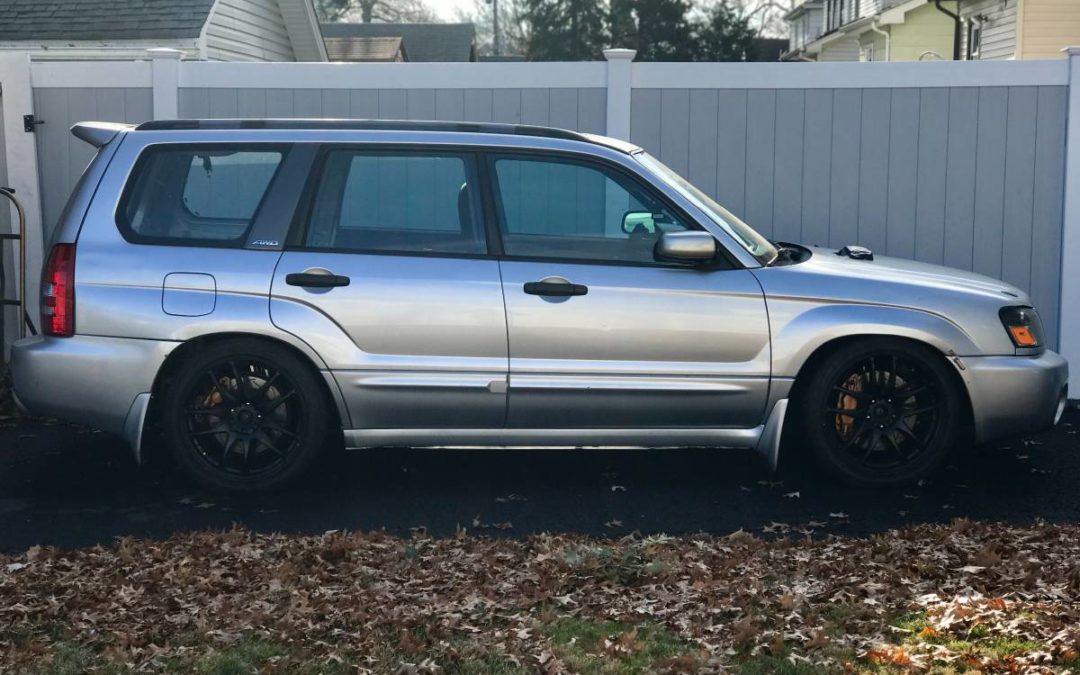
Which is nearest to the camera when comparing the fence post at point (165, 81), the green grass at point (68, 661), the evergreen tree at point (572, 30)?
the green grass at point (68, 661)

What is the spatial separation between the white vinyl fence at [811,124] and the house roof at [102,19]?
984 cm

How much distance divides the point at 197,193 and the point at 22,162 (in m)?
4.07

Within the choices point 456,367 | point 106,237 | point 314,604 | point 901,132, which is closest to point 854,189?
point 901,132

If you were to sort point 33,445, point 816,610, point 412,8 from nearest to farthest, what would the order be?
point 816,610
point 33,445
point 412,8

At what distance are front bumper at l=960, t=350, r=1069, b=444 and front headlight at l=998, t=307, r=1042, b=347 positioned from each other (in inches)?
3.4

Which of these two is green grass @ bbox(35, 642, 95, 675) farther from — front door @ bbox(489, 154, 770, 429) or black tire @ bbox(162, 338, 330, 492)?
front door @ bbox(489, 154, 770, 429)

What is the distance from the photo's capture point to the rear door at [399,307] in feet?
22.5

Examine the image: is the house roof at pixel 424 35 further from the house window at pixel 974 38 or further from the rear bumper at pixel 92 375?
the rear bumper at pixel 92 375

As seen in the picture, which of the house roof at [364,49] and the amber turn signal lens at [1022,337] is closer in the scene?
the amber turn signal lens at [1022,337]

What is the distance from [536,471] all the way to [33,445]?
3.06 metres

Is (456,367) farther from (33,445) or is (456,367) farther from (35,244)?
(35,244)

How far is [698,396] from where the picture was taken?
6961 millimetres

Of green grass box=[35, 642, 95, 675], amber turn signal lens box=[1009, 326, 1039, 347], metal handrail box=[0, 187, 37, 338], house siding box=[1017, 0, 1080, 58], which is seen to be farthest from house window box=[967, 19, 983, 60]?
green grass box=[35, 642, 95, 675]

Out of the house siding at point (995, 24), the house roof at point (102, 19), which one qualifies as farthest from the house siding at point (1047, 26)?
the house roof at point (102, 19)
